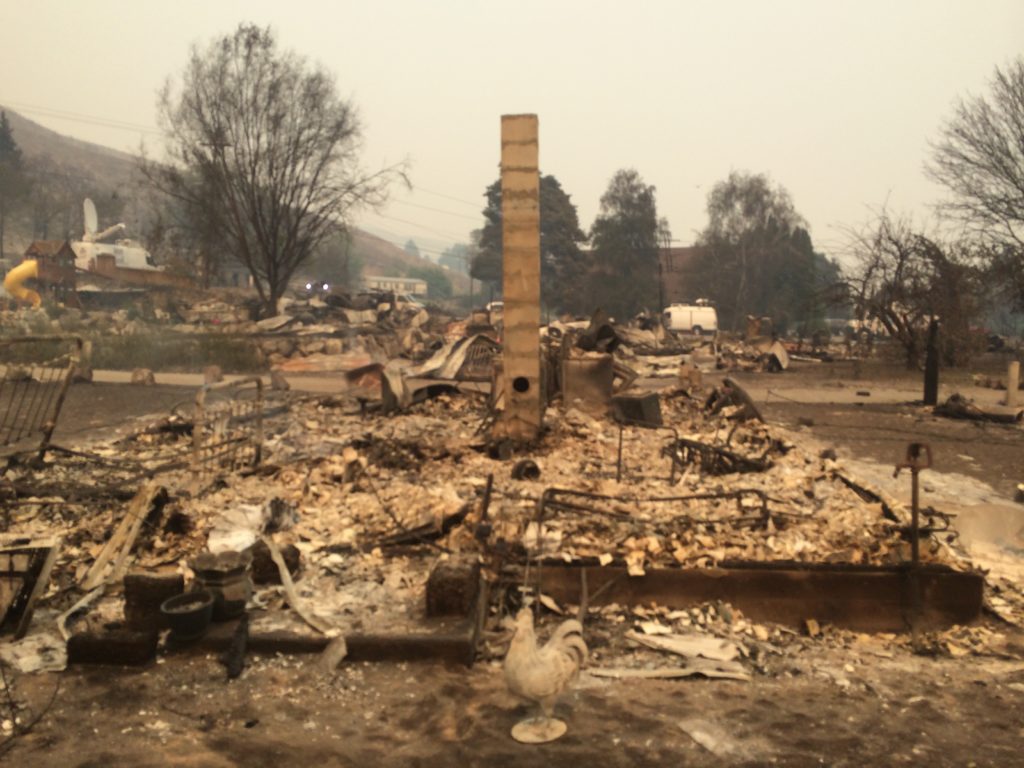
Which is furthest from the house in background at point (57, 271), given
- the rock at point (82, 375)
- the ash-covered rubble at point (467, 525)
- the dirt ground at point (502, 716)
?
the dirt ground at point (502, 716)

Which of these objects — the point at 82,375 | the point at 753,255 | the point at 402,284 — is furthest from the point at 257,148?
the point at 402,284

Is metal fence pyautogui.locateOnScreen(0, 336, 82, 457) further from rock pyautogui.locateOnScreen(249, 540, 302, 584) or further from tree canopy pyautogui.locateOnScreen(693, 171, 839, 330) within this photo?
tree canopy pyautogui.locateOnScreen(693, 171, 839, 330)

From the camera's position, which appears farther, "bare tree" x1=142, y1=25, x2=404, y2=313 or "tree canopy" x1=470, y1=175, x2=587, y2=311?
"tree canopy" x1=470, y1=175, x2=587, y2=311

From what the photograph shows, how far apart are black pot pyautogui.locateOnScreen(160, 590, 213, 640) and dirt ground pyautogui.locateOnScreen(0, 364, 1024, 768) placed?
0.45 feet

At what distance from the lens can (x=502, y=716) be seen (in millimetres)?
4094

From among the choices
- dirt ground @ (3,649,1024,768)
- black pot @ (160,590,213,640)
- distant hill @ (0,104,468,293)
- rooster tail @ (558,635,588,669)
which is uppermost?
distant hill @ (0,104,468,293)

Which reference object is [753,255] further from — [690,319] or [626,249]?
[690,319]

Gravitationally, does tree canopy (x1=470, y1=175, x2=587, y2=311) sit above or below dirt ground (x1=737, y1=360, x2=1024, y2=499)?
above

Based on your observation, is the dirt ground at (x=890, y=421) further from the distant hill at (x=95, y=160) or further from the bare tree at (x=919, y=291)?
the distant hill at (x=95, y=160)

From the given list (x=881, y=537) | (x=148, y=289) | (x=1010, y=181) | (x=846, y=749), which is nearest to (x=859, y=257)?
(x=1010, y=181)

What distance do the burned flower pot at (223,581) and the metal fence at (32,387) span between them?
3.27m

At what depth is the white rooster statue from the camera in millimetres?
3855

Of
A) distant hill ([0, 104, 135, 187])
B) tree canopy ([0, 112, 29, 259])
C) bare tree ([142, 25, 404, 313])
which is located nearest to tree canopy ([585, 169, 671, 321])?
bare tree ([142, 25, 404, 313])

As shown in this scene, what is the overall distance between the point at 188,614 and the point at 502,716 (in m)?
1.89
